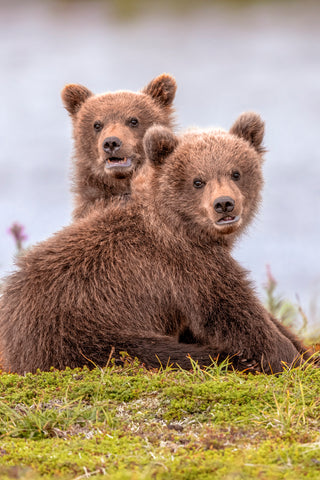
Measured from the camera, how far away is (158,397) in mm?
4953

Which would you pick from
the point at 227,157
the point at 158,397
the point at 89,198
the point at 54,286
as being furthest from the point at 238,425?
the point at 89,198

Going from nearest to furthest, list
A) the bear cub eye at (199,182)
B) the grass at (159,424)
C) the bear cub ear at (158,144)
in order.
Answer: the grass at (159,424)
the bear cub eye at (199,182)
the bear cub ear at (158,144)

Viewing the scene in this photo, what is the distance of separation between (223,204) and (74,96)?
3.99 m

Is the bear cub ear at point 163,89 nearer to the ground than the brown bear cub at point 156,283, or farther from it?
farther from it

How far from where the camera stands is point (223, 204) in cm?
607

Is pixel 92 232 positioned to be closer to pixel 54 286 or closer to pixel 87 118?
pixel 54 286

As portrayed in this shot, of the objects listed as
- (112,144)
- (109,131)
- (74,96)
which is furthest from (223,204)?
(74,96)

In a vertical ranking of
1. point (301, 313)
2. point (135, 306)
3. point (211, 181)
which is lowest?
point (301, 313)

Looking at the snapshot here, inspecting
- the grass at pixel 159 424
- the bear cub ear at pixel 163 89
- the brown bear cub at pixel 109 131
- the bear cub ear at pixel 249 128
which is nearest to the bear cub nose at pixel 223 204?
the bear cub ear at pixel 249 128

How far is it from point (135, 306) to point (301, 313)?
3.56m

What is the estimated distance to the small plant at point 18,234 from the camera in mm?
9125

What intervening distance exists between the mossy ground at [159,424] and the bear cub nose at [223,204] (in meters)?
1.46

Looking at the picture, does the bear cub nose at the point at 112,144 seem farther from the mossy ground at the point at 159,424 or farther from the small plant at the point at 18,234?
the mossy ground at the point at 159,424

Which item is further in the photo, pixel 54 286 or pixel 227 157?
pixel 227 157
